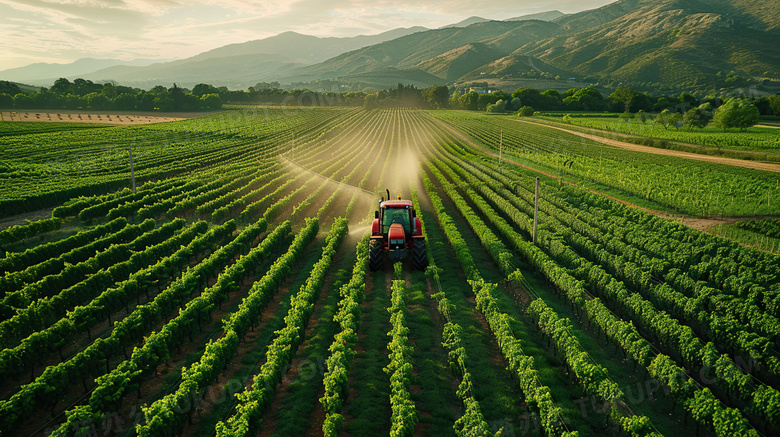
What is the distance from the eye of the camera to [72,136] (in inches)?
2894

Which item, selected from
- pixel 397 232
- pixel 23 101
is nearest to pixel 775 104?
pixel 397 232

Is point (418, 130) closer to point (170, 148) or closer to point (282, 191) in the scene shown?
point (170, 148)

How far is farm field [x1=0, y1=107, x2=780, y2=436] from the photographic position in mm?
10602

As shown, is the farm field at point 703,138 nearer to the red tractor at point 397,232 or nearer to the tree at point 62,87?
the red tractor at point 397,232

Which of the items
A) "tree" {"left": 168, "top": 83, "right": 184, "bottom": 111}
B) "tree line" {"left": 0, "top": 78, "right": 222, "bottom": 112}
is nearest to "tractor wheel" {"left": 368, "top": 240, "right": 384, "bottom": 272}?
"tree line" {"left": 0, "top": 78, "right": 222, "bottom": 112}

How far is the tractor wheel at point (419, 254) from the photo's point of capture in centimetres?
1944

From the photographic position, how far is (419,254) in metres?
19.5

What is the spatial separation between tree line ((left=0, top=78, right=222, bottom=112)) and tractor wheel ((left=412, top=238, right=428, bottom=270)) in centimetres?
14507

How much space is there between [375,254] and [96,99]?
154m

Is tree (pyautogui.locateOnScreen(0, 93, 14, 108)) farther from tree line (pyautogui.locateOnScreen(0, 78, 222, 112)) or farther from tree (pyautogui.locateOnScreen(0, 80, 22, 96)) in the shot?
tree (pyautogui.locateOnScreen(0, 80, 22, 96))

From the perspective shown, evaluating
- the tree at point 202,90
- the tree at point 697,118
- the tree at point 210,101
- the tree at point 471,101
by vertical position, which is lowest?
the tree at point 697,118

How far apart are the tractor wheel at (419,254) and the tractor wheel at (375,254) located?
60.1 inches

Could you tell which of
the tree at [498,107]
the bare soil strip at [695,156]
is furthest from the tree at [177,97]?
the bare soil strip at [695,156]

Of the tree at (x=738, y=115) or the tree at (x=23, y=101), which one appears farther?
the tree at (x=23, y=101)
